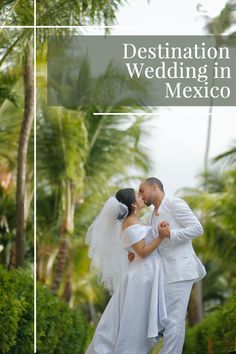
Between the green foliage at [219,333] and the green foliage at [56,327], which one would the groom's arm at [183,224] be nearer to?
the green foliage at [219,333]

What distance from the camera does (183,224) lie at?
841cm

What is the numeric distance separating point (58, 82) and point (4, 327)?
9132 millimetres

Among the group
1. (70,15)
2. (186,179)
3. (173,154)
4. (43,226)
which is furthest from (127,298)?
(186,179)

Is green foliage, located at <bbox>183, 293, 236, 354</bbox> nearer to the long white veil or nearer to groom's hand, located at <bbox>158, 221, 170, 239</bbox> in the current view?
the long white veil

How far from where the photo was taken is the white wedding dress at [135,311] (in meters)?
8.32

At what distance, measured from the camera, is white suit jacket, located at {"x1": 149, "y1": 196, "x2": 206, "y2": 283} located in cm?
832

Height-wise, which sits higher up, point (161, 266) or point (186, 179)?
point (186, 179)

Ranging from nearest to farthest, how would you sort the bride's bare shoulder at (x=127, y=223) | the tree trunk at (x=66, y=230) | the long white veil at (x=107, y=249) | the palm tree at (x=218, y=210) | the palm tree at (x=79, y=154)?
1. the bride's bare shoulder at (x=127, y=223)
2. the long white veil at (x=107, y=249)
3. the palm tree at (x=79, y=154)
4. the tree trunk at (x=66, y=230)
5. the palm tree at (x=218, y=210)

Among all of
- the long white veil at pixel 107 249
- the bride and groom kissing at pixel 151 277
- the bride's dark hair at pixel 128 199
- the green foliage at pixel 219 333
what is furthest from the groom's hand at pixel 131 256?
the green foliage at pixel 219 333

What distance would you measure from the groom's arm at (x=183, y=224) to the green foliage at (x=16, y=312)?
1998mm

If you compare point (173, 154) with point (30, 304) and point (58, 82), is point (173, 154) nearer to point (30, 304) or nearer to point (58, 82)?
point (58, 82)

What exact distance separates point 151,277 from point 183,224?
519mm

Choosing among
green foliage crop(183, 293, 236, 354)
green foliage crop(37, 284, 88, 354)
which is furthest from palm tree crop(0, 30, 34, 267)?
green foliage crop(183, 293, 236, 354)

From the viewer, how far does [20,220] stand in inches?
544
